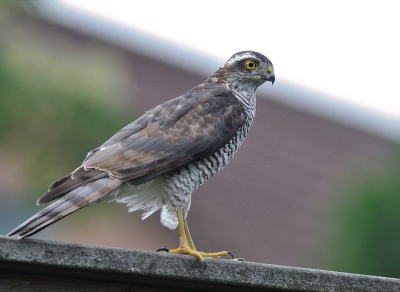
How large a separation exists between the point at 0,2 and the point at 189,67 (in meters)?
12.3

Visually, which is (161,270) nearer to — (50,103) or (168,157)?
(168,157)

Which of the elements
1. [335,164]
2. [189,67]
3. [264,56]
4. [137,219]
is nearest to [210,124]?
[264,56]

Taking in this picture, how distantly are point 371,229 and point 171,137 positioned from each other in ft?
12.3

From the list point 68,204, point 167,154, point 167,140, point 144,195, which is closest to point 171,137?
point 167,140

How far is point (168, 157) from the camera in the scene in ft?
12.5

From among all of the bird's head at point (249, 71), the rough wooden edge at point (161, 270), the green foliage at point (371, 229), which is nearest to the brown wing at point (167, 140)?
the bird's head at point (249, 71)

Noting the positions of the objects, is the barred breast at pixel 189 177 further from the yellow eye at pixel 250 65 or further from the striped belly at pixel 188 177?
the yellow eye at pixel 250 65

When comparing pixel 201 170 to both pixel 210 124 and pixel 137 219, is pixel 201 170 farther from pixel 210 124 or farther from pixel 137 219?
pixel 137 219

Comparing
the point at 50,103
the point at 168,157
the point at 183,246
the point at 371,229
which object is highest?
the point at 168,157

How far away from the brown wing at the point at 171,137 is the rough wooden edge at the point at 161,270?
36.5 inches

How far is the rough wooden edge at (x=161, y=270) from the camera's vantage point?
244 cm

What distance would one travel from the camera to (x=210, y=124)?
163 inches

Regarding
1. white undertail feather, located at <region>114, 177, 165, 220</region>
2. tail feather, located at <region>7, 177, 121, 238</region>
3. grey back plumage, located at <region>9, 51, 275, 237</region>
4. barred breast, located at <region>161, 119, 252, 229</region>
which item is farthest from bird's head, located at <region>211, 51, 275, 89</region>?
tail feather, located at <region>7, 177, 121, 238</region>

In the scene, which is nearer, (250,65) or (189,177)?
(189,177)
